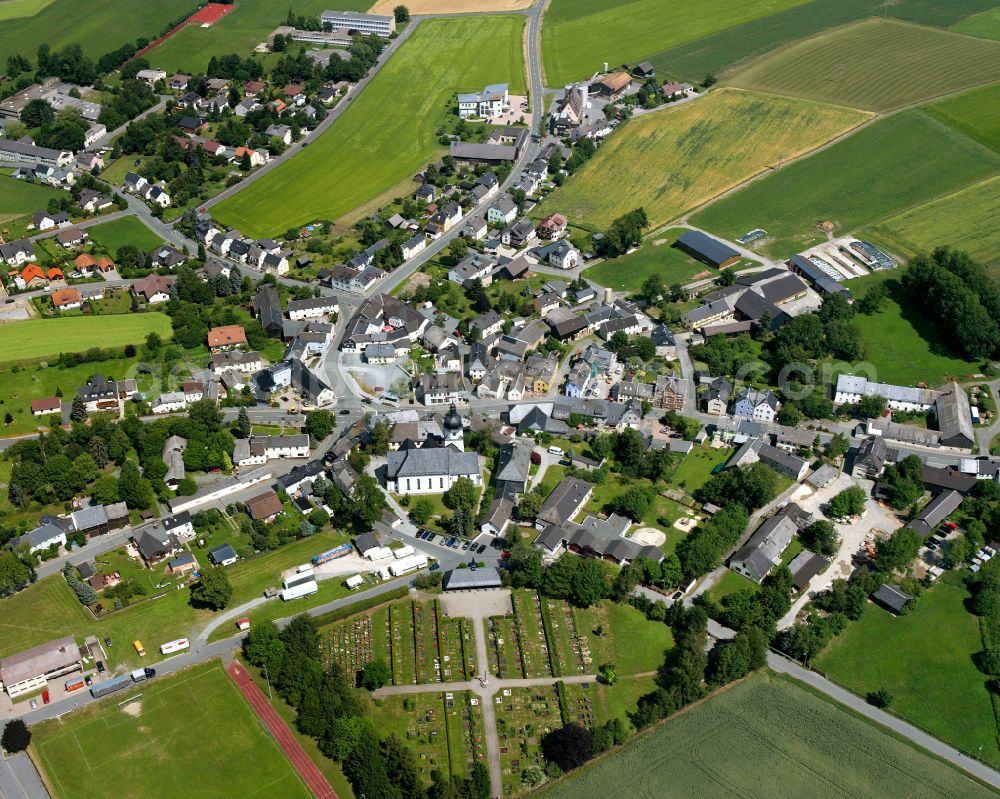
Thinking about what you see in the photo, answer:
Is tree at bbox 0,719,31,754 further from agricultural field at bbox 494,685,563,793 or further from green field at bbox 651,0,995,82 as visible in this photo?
green field at bbox 651,0,995,82

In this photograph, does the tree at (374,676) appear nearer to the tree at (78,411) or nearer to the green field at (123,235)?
the tree at (78,411)

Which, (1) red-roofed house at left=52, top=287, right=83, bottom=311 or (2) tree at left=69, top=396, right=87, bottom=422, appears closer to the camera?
(2) tree at left=69, top=396, right=87, bottom=422

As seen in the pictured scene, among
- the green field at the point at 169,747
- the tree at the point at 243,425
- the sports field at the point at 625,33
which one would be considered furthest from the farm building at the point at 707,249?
the green field at the point at 169,747

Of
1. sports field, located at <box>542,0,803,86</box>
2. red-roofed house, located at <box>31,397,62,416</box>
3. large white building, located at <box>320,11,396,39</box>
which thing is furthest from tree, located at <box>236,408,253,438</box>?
large white building, located at <box>320,11,396,39</box>

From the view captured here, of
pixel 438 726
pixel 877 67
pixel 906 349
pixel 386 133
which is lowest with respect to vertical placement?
pixel 906 349

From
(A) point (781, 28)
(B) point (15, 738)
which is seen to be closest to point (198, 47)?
(A) point (781, 28)

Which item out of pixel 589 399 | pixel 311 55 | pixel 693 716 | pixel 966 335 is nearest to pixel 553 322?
pixel 589 399

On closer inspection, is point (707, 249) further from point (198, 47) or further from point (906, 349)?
point (198, 47)
